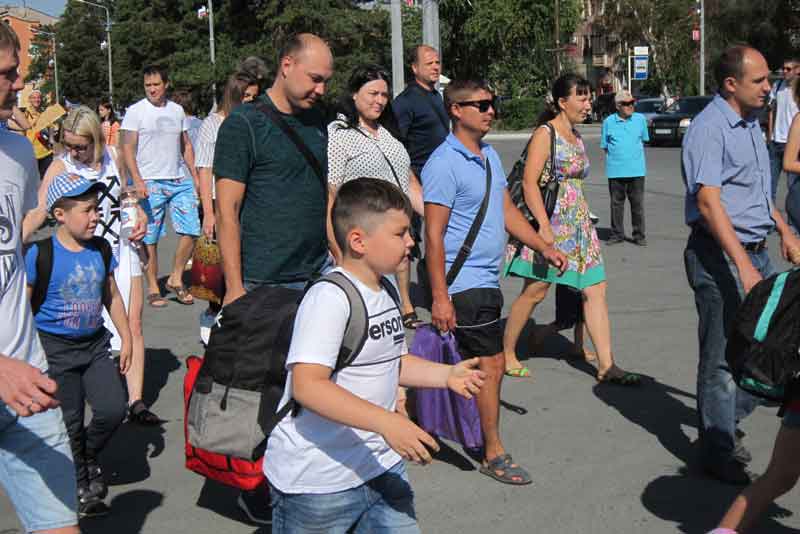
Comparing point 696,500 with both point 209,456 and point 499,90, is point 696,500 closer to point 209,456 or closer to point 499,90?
point 209,456

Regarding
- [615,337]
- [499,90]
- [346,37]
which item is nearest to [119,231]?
[615,337]

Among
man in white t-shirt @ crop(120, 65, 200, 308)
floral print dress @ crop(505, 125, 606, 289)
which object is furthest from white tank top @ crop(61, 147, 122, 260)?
man in white t-shirt @ crop(120, 65, 200, 308)

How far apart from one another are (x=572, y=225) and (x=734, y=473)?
2305 millimetres

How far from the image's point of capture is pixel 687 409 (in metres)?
6.37

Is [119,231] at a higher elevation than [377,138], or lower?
lower

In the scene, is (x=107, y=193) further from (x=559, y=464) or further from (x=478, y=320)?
(x=559, y=464)

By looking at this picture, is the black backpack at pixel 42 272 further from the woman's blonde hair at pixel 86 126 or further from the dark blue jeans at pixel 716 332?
the dark blue jeans at pixel 716 332

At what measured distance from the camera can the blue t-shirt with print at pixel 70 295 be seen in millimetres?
4801

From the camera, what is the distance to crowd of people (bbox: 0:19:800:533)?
3.11 metres

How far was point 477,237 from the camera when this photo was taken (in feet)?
17.2

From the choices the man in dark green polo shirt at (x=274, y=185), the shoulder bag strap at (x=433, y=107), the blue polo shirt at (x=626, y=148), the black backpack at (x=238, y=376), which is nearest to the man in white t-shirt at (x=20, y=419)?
the black backpack at (x=238, y=376)

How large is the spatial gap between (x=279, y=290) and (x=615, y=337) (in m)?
4.33

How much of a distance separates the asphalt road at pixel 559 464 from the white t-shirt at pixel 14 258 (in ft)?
6.10

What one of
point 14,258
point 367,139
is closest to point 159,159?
point 367,139
